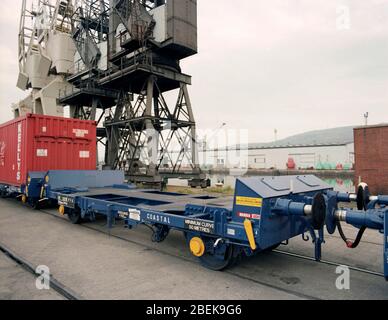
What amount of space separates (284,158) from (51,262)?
6294 centimetres

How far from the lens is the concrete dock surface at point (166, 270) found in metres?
4.11

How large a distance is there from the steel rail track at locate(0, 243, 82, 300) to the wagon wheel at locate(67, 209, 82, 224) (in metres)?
2.31

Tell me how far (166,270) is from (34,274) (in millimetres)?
2246

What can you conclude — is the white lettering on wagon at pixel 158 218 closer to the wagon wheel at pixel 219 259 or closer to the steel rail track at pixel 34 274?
the wagon wheel at pixel 219 259

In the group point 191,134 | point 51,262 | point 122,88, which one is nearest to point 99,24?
point 122,88

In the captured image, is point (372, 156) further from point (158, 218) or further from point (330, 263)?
point (158, 218)

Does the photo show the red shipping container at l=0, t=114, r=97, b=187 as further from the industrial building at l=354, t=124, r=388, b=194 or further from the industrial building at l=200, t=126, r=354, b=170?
the industrial building at l=200, t=126, r=354, b=170

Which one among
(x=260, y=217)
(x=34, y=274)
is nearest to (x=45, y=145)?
(x=34, y=274)

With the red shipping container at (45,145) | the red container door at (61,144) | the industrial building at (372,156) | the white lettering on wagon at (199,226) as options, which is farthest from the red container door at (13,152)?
the industrial building at (372,156)

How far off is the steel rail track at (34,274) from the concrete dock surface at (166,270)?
0.27ft

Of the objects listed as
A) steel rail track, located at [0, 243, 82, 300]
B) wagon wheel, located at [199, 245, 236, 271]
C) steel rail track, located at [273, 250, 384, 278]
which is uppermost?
wagon wheel, located at [199, 245, 236, 271]

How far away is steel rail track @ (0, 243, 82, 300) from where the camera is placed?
3975 millimetres

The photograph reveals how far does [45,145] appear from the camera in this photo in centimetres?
1095

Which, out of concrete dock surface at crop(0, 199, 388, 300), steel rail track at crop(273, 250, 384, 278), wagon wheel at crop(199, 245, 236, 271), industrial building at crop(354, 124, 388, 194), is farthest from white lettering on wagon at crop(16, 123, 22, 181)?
industrial building at crop(354, 124, 388, 194)
